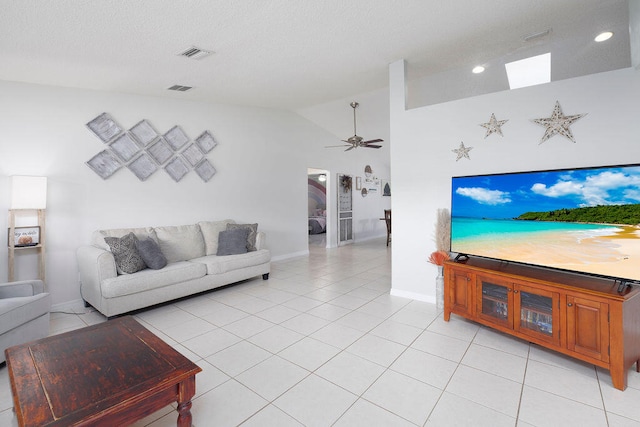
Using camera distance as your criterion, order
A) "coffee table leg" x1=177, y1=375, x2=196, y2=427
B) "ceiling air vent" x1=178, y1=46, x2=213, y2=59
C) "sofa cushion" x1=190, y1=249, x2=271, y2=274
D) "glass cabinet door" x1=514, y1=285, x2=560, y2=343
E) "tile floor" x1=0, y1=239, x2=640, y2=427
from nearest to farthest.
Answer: "coffee table leg" x1=177, y1=375, x2=196, y2=427
"tile floor" x1=0, y1=239, x2=640, y2=427
"glass cabinet door" x1=514, y1=285, x2=560, y2=343
"ceiling air vent" x1=178, y1=46, x2=213, y2=59
"sofa cushion" x1=190, y1=249, x2=271, y2=274

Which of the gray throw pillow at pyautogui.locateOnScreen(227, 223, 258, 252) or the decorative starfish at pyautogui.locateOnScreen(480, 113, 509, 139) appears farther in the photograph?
the gray throw pillow at pyautogui.locateOnScreen(227, 223, 258, 252)

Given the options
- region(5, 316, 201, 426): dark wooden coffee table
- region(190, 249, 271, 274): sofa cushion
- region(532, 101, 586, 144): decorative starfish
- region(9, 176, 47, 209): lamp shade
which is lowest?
region(5, 316, 201, 426): dark wooden coffee table

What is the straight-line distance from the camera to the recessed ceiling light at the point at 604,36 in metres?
2.97

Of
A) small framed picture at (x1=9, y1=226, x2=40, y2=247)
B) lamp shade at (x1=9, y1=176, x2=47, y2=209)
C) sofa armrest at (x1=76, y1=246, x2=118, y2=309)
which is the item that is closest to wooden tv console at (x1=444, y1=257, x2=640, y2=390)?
sofa armrest at (x1=76, y1=246, x2=118, y2=309)

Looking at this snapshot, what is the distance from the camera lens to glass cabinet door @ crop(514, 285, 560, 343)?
2.27 metres

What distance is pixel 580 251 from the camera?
2273 millimetres

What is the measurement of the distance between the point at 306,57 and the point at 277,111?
2880 mm

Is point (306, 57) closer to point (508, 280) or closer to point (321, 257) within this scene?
point (508, 280)

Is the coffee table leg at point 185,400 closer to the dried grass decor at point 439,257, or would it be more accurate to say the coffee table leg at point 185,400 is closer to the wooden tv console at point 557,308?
the wooden tv console at point 557,308

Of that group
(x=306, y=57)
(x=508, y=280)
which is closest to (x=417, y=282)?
(x=508, y=280)

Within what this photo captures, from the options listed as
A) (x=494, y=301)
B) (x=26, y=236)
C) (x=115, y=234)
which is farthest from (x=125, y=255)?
(x=494, y=301)

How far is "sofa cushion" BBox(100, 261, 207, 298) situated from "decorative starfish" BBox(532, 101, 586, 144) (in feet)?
13.4

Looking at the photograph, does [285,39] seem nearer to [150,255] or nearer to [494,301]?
[150,255]

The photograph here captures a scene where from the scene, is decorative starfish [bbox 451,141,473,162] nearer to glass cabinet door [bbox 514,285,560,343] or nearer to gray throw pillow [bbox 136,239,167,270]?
glass cabinet door [bbox 514,285,560,343]
